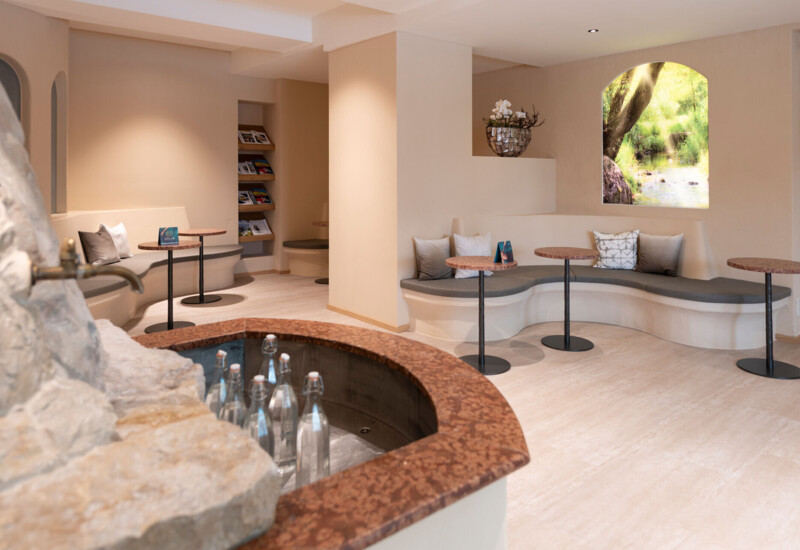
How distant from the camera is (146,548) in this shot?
791 millimetres

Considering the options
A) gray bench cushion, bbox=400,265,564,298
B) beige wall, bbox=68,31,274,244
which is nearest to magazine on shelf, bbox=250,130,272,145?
beige wall, bbox=68,31,274,244

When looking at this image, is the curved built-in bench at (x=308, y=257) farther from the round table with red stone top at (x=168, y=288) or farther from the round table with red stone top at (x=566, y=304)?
the round table with red stone top at (x=566, y=304)

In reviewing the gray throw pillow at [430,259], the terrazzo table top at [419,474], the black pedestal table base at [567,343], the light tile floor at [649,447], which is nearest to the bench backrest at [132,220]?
the gray throw pillow at [430,259]

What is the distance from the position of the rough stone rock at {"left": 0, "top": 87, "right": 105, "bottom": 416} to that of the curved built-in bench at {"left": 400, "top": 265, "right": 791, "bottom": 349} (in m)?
4.08

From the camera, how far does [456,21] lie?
4938 millimetres

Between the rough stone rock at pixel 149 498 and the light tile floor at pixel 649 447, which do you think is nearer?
the rough stone rock at pixel 149 498

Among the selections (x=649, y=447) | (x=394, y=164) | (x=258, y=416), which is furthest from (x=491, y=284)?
(x=258, y=416)

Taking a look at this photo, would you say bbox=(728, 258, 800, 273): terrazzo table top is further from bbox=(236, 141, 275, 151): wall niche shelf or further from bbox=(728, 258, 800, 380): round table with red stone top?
bbox=(236, 141, 275, 151): wall niche shelf

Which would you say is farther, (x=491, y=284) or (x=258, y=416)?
(x=491, y=284)

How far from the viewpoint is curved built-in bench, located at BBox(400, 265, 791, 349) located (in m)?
4.87

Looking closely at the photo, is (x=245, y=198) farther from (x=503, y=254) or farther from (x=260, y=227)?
(x=503, y=254)

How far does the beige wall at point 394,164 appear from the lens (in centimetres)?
540

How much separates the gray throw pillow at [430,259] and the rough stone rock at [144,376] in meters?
4.08

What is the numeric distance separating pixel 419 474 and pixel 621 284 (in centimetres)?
493
